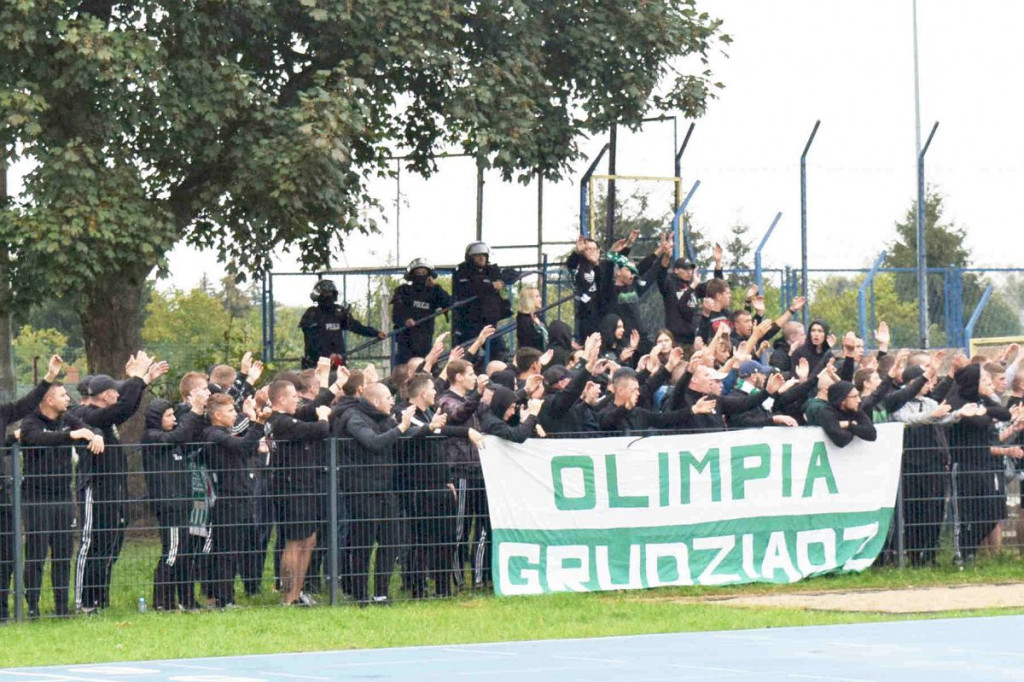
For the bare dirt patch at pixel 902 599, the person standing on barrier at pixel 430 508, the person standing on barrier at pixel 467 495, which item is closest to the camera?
the bare dirt patch at pixel 902 599

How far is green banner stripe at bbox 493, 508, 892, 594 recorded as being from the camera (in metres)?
15.1

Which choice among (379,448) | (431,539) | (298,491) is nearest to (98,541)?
(298,491)

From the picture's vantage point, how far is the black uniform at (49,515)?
44.4 ft

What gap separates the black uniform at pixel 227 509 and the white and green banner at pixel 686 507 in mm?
2018

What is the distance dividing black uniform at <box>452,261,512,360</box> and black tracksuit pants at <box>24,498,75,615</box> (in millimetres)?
8570

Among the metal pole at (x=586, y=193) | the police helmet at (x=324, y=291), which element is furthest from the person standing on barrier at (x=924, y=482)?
the police helmet at (x=324, y=291)

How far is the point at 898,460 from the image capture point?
16406mm

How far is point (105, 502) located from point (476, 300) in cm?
834

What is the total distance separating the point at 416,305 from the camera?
22.0 m

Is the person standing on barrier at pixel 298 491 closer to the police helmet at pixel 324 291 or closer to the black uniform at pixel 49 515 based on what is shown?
the black uniform at pixel 49 515

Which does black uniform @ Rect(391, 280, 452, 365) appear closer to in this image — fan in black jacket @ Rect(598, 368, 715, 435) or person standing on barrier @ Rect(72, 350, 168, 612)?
fan in black jacket @ Rect(598, 368, 715, 435)

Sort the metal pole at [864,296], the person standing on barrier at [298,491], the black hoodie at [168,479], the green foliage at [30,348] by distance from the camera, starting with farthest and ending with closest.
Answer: the green foliage at [30,348], the metal pole at [864,296], the person standing on barrier at [298,491], the black hoodie at [168,479]

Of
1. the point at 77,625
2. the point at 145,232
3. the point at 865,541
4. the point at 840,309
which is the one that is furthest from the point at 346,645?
the point at 840,309

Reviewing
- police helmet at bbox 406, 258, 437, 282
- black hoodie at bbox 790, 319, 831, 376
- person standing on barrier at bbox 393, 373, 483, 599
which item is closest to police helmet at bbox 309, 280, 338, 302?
police helmet at bbox 406, 258, 437, 282
